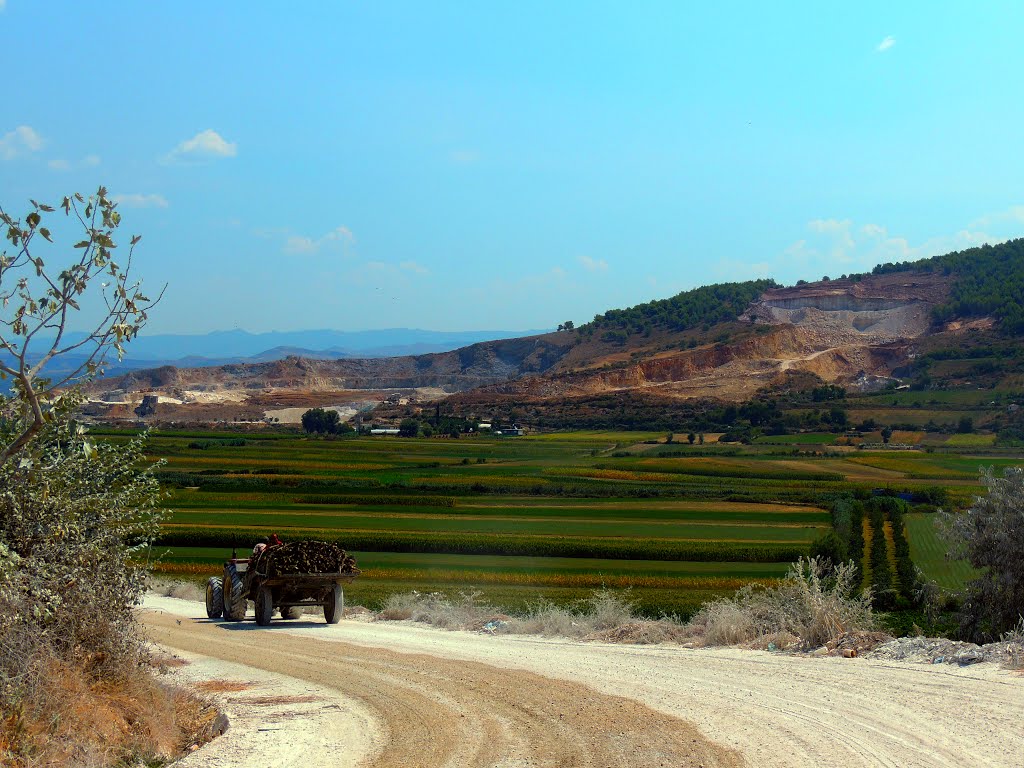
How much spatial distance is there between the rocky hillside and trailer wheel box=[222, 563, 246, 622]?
312 feet

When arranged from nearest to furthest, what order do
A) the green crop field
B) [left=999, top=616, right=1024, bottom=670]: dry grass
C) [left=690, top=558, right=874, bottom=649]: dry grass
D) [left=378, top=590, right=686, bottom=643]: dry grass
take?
[left=999, top=616, right=1024, bottom=670]: dry grass, [left=690, top=558, right=874, bottom=649]: dry grass, [left=378, top=590, right=686, bottom=643]: dry grass, the green crop field

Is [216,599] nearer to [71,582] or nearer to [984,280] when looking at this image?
[71,582]

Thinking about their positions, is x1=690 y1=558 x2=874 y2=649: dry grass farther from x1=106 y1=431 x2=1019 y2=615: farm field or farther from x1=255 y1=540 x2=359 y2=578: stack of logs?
x1=255 y1=540 x2=359 y2=578: stack of logs

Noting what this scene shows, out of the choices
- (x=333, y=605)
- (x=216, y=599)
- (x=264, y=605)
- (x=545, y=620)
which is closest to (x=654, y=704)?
(x=545, y=620)

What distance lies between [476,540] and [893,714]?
30.3 m

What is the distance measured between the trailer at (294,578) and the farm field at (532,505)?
207 inches

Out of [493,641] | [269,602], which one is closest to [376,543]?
[269,602]

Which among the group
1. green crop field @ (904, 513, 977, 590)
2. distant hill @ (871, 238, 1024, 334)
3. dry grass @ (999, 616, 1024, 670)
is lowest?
green crop field @ (904, 513, 977, 590)

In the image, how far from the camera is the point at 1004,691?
41.0 ft

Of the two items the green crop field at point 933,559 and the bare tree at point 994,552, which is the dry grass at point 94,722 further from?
the green crop field at point 933,559

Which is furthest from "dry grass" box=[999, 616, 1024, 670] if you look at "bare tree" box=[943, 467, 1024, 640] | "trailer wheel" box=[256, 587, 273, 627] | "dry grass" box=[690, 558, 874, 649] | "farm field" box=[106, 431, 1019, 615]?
"trailer wheel" box=[256, 587, 273, 627]

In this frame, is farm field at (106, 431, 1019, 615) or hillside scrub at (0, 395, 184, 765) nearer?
hillside scrub at (0, 395, 184, 765)

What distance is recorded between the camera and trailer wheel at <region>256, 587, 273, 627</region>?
22078 millimetres

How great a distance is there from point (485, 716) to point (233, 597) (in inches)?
513
